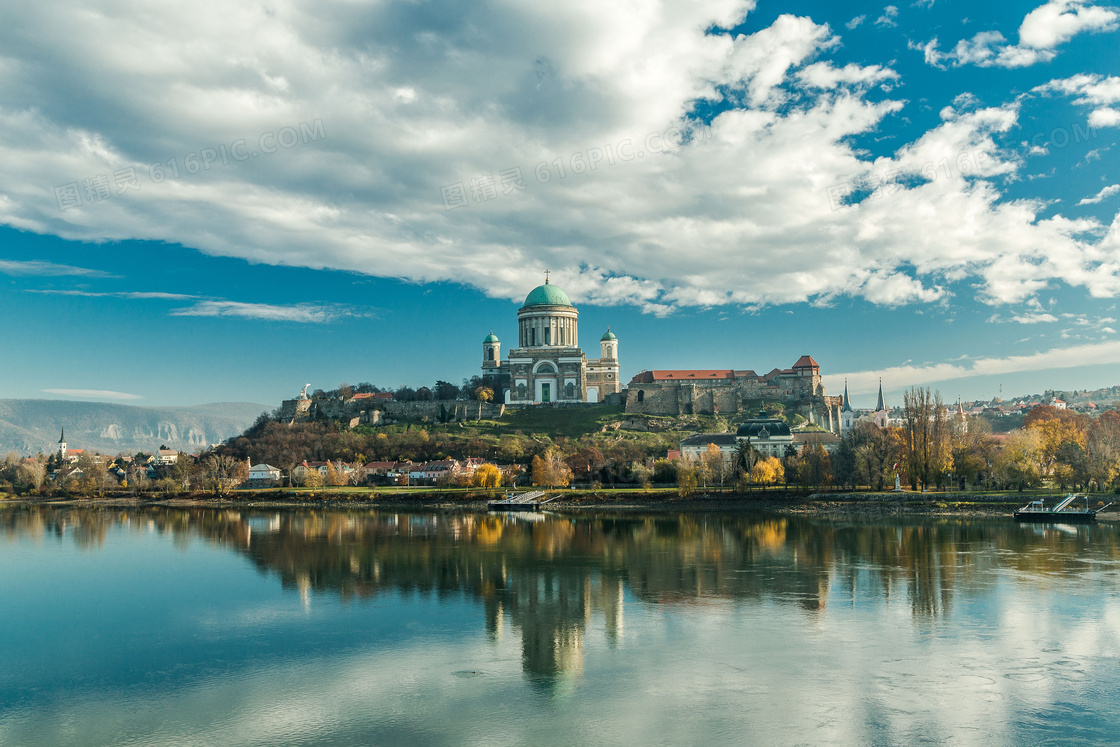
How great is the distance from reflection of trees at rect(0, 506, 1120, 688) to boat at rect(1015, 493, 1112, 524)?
213cm

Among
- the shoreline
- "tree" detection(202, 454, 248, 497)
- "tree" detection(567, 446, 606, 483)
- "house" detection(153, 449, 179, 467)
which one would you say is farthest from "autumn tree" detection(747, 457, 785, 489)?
"house" detection(153, 449, 179, 467)

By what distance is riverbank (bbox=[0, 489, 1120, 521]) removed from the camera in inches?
1587

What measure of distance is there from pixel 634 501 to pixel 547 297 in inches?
1702

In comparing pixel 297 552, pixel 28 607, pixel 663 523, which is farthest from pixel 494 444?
pixel 28 607

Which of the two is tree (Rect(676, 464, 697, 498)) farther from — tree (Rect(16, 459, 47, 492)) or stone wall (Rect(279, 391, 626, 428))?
tree (Rect(16, 459, 47, 492))

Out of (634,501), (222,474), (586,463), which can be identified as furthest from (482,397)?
(634,501)

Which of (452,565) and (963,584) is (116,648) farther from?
(963,584)

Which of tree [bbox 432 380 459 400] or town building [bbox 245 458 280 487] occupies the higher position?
tree [bbox 432 380 459 400]

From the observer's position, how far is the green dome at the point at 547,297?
86562 millimetres

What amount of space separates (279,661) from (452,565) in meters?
10.6

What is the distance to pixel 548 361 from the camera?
8225cm

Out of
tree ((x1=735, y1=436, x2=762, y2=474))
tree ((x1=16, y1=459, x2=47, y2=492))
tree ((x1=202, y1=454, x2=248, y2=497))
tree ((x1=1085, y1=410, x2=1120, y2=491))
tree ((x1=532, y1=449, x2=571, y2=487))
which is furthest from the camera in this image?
tree ((x1=16, y1=459, x2=47, y2=492))

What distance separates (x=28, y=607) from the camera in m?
20.1

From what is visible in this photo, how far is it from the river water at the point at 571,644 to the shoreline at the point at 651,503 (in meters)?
10.5
